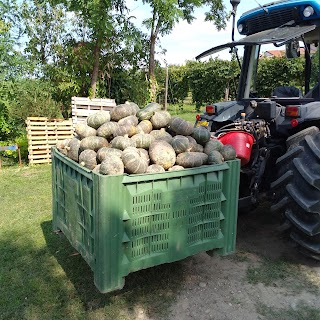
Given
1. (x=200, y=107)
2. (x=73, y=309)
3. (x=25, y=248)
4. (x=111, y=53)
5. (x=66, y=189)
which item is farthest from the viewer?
(x=200, y=107)

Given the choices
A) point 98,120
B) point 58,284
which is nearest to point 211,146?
point 98,120

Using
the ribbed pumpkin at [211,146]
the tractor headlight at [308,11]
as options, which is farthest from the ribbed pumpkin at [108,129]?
the tractor headlight at [308,11]

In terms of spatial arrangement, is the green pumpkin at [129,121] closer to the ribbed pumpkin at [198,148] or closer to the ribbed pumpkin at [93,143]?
the ribbed pumpkin at [93,143]

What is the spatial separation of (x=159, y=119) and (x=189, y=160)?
0.64 metres

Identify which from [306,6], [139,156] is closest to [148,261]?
[139,156]

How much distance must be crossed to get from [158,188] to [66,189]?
3.26 feet

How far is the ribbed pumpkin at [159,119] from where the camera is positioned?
3328 millimetres

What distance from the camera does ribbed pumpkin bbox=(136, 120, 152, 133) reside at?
320 cm

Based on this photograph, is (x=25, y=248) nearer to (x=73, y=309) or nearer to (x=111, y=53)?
(x=73, y=309)

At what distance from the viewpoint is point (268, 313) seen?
9.35 feet

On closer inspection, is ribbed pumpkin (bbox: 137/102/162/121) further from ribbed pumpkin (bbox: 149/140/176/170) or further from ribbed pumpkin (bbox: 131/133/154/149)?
ribbed pumpkin (bbox: 149/140/176/170)

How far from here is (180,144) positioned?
9.81ft

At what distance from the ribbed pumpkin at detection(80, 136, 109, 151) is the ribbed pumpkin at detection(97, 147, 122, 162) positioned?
133 mm

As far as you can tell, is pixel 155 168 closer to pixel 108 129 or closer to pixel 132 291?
pixel 108 129
